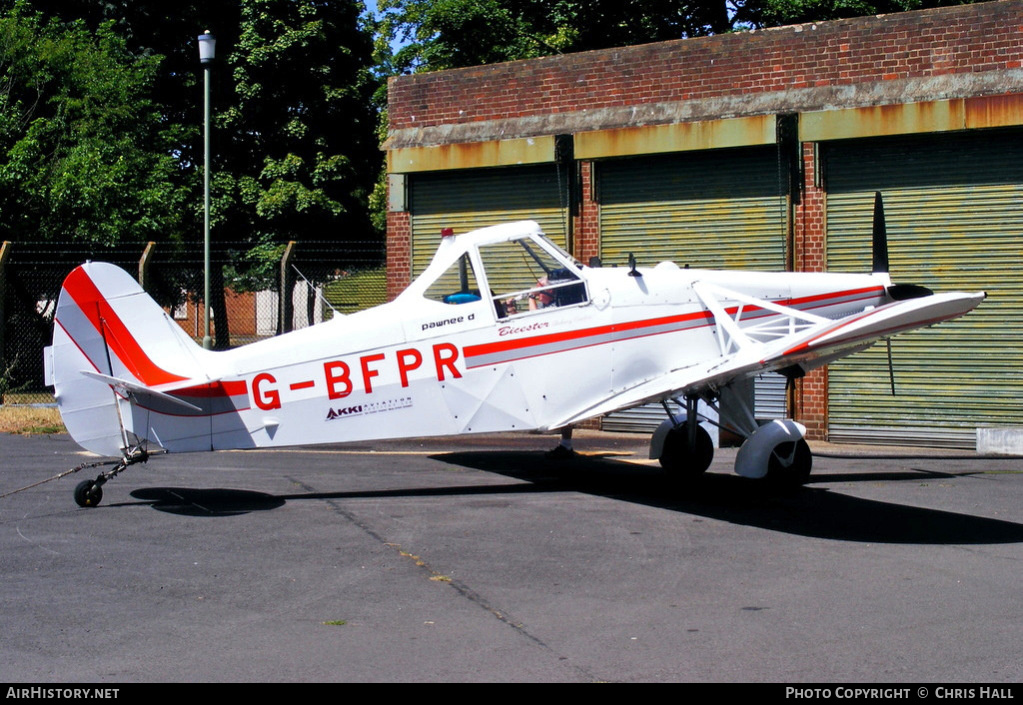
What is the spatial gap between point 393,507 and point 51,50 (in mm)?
17468

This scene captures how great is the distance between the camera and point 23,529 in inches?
357

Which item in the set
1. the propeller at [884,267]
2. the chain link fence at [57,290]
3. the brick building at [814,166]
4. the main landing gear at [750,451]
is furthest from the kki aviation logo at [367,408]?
the chain link fence at [57,290]

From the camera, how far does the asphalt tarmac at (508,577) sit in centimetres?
568

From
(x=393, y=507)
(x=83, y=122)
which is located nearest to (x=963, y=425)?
(x=393, y=507)

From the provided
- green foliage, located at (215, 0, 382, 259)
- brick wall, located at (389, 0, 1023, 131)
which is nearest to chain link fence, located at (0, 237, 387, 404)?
brick wall, located at (389, 0, 1023, 131)

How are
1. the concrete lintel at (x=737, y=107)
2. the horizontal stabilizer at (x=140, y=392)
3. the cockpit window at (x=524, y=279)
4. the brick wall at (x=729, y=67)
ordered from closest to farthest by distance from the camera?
the horizontal stabilizer at (x=140, y=392)
the cockpit window at (x=524, y=279)
the concrete lintel at (x=737, y=107)
the brick wall at (x=729, y=67)

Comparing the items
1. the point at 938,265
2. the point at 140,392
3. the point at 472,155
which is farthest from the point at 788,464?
the point at 472,155

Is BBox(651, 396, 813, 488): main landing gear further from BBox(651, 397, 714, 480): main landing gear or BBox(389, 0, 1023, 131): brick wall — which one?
BBox(389, 0, 1023, 131): brick wall

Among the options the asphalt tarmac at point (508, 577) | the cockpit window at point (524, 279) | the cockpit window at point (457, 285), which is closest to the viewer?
the asphalt tarmac at point (508, 577)

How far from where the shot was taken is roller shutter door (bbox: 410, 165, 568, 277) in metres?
18.0

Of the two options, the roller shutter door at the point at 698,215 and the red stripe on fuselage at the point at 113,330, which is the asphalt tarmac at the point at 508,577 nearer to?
the red stripe on fuselage at the point at 113,330

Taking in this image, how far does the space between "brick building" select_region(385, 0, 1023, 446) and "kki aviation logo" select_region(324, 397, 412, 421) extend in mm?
7593

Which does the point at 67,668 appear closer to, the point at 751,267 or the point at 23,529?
the point at 23,529

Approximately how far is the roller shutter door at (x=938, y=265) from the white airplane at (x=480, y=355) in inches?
146
